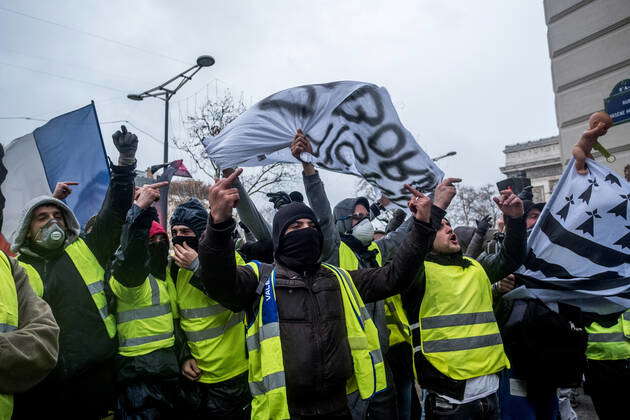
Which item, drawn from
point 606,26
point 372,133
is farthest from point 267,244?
point 606,26

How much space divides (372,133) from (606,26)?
244 inches

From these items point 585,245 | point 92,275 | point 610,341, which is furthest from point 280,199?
point 610,341

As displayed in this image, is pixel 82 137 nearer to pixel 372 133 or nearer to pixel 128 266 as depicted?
pixel 128 266

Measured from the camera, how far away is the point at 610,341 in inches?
154

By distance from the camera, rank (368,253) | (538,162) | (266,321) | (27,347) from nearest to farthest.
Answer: (27,347) → (266,321) → (368,253) → (538,162)

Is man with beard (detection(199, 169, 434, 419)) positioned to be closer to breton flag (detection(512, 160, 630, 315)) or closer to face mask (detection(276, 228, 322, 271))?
face mask (detection(276, 228, 322, 271))

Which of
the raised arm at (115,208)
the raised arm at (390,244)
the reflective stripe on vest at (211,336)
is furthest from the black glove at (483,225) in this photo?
the raised arm at (115,208)

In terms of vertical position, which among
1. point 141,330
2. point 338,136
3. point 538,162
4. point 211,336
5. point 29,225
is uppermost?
point 538,162

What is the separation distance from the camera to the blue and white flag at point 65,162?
4.16 m

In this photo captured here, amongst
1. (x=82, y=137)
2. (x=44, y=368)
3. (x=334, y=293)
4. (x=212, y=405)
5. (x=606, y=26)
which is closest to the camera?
(x=44, y=368)

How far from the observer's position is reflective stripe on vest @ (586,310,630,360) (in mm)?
3867

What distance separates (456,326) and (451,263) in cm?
50

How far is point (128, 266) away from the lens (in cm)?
322

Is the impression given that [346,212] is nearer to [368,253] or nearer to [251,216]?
[368,253]
